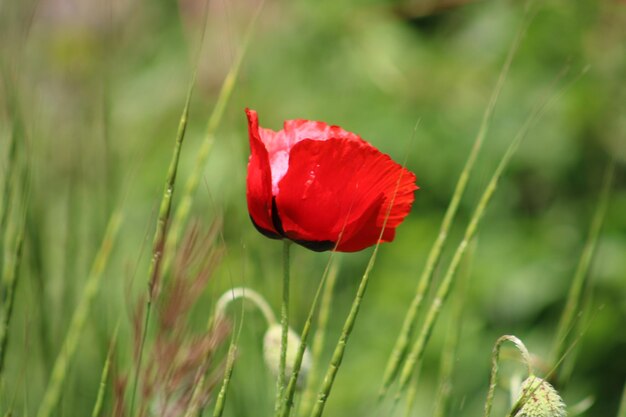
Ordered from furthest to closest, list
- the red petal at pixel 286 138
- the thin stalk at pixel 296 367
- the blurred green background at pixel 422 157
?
the blurred green background at pixel 422 157 → the red petal at pixel 286 138 → the thin stalk at pixel 296 367

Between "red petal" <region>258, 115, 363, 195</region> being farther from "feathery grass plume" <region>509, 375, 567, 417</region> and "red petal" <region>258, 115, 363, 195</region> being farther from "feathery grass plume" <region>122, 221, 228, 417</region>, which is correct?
"feathery grass plume" <region>509, 375, 567, 417</region>

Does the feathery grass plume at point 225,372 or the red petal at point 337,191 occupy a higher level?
the red petal at point 337,191

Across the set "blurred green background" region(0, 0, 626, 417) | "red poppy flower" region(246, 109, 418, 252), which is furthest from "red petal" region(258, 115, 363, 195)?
"blurred green background" region(0, 0, 626, 417)

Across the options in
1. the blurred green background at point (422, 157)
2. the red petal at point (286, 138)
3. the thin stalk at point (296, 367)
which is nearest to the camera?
the thin stalk at point (296, 367)

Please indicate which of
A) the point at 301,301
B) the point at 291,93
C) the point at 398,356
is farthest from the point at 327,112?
the point at 398,356

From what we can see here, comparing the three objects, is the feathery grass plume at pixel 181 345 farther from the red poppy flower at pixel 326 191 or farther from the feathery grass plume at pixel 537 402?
the feathery grass plume at pixel 537 402

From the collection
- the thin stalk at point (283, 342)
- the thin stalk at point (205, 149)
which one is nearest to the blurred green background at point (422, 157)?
the thin stalk at point (205, 149)

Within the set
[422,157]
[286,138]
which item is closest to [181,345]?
[286,138]

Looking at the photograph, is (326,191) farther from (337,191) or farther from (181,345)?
(181,345)
